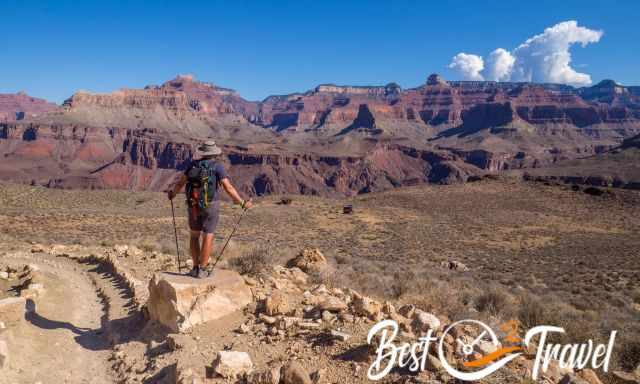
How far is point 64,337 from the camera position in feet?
22.2

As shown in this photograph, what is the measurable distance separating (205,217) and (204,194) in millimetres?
382

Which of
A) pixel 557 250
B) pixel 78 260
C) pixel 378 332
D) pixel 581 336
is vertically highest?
pixel 378 332

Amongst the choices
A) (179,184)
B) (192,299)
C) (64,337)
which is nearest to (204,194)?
(179,184)

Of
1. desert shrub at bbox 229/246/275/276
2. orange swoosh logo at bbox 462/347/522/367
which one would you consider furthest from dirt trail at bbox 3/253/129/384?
orange swoosh logo at bbox 462/347/522/367

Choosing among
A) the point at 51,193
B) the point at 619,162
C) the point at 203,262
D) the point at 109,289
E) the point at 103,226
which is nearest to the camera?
the point at 203,262

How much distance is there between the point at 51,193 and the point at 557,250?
41963 mm

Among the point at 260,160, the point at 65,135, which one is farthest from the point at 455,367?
the point at 65,135

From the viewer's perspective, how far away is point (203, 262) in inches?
273

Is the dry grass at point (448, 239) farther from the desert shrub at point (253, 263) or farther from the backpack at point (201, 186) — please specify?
the backpack at point (201, 186)

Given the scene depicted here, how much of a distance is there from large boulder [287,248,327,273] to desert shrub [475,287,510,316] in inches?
137

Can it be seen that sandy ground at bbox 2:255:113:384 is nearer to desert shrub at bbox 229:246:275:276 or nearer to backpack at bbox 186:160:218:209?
backpack at bbox 186:160:218:209

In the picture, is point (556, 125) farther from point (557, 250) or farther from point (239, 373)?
point (239, 373)

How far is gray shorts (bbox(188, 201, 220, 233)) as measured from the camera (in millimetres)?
6852

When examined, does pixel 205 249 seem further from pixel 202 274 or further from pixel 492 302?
pixel 492 302
